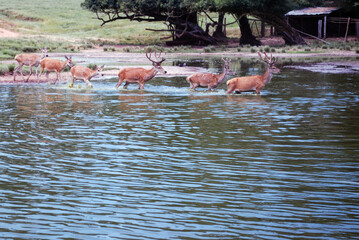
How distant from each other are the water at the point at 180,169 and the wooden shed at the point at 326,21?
36.8 metres

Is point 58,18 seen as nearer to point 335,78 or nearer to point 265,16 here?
point 265,16

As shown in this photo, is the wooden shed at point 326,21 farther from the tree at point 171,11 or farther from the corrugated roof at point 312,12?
the tree at point 171,11

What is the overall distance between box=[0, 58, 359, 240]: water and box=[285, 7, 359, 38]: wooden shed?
36.8m

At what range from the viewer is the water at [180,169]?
678 cm

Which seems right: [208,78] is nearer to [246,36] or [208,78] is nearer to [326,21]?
[246,36]

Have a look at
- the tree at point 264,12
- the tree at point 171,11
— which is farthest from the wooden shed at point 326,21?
the tree at point 171,11

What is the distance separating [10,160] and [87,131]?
280 cm

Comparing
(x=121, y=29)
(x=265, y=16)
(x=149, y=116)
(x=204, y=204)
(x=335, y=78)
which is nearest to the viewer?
(x=204, y=204)

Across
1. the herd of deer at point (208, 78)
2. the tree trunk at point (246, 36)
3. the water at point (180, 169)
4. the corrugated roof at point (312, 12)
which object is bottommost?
the water at point (180, 169)

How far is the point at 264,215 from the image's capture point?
23.1ft

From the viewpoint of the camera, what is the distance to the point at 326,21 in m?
54.4

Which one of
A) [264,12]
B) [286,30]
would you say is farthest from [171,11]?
[286,30]

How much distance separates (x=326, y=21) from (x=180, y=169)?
4776cm

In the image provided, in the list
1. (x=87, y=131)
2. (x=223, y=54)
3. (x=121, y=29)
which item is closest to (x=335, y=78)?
(x=87, y=131)
